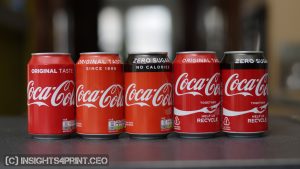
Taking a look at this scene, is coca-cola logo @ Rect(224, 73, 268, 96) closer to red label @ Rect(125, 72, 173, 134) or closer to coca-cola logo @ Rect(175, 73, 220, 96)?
coca-cola logo @ Rect(175, 73, 220, 96)

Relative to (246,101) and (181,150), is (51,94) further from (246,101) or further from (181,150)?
(246,101)

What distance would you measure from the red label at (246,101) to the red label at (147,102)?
→ 6.3 inches

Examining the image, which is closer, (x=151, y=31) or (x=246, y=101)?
(x=246, y=101)

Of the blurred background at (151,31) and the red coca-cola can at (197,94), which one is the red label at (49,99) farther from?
the blurred background at (151,31)

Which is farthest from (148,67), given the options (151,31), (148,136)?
(151,31)

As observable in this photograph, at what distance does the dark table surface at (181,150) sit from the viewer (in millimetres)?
786

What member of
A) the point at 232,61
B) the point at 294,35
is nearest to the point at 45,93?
the point at 232,61

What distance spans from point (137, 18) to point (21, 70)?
4.17 m

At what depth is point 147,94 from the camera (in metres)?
1.09

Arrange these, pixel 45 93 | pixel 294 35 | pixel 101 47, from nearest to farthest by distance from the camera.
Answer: pixel 45 93 < pixel 294 35 < pixel 101 47

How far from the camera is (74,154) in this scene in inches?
35.2

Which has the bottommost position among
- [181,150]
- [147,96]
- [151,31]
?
[181,150]

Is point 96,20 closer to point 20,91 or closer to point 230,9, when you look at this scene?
point 230,9

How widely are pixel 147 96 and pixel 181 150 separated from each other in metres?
0.20
